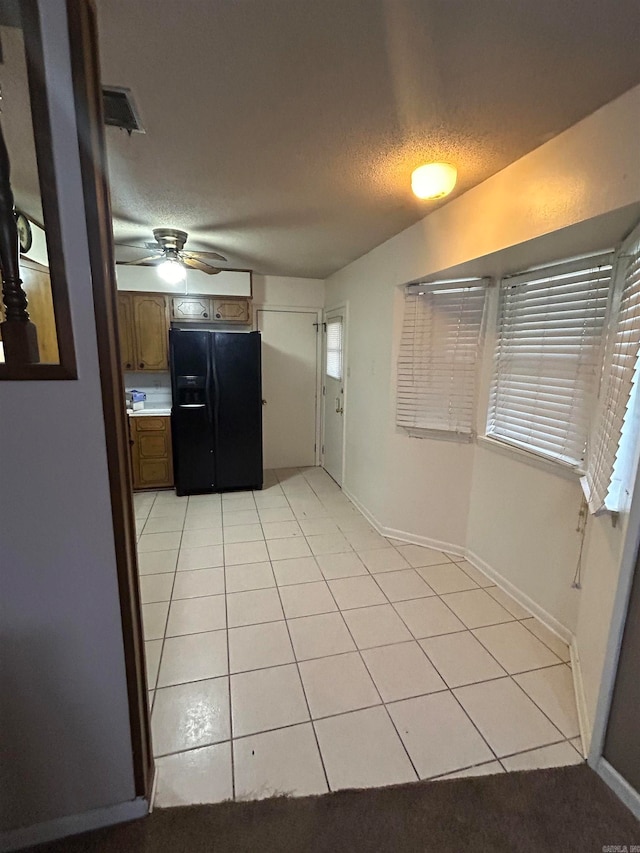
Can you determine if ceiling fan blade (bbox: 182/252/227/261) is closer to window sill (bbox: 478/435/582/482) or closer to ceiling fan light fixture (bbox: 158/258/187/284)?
ceiling fan light fixture (bbox: 158/258/187/284)

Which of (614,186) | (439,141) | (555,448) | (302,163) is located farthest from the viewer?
(555,448)

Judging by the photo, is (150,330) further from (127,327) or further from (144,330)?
(127,327)

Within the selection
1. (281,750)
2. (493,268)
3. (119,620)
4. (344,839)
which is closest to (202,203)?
(493,268)

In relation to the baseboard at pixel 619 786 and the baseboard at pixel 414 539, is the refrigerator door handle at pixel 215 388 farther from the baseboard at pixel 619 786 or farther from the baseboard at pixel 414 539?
the baseboard at pixel 619 786

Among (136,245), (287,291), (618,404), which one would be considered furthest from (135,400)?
(618,404)

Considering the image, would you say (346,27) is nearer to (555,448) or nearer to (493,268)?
(493,268)

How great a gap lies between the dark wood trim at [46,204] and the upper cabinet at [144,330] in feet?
10.6

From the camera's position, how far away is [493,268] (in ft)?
7.53

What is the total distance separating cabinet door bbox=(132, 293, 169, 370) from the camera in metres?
3.95

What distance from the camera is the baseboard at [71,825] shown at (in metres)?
1.17

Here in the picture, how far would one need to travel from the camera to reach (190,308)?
411 centimetres

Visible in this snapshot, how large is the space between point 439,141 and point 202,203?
1386 mm

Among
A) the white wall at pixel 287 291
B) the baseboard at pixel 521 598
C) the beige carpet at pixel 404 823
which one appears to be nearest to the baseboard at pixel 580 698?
the baseboard at pixel 521 598

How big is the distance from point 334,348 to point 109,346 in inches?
137
